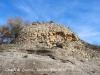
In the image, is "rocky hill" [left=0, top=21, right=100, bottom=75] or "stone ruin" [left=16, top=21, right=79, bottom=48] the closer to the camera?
"rocky hill" [left=0, top=21, right=100, bottom=75]

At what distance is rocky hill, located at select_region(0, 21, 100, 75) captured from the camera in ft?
64.4

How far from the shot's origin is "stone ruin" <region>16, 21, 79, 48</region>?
89.4 feet

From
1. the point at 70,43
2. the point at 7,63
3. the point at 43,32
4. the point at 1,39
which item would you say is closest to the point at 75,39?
the point at 70,43

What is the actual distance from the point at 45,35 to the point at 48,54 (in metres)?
4.32

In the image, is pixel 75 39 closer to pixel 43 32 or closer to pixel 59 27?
pixel 59 27

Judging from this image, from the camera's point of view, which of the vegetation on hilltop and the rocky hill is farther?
the vegetation on hilltop

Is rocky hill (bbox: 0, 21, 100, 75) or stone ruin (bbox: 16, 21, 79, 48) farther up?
stone ruin (bbox: 16, 21, 79, 48)

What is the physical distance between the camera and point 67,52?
25.5 m

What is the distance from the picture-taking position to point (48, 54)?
2402cm

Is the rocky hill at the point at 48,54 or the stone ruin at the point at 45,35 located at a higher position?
the stone ruin at the point at 45,35

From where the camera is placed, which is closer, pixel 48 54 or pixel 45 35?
pixel 48 54

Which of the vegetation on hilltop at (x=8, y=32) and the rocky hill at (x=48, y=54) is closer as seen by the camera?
the rocky hill at (x=48, y=54)

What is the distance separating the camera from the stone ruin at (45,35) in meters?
27.2

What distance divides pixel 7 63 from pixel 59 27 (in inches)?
440
